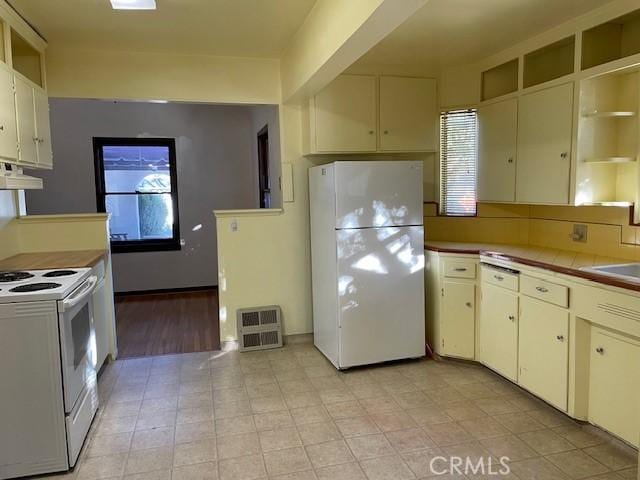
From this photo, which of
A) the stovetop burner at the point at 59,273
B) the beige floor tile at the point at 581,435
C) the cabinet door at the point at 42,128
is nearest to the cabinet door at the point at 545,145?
the beige floor tile at the point at 581,435

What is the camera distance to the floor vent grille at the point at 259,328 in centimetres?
400

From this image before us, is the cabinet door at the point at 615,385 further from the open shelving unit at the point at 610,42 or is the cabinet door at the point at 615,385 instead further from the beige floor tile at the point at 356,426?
the open shelving unit at the point at 610,42

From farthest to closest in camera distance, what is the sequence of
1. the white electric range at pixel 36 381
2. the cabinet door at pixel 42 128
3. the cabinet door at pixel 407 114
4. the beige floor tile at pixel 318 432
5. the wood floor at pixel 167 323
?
1. the wood floor at pixel 167 323
2. the cabinet door at pixel 407 114
3. the cabinet door at pixel 42 128
4. the beige floor tile at pixel 318 432
5. the white electric range at pixel 36 381

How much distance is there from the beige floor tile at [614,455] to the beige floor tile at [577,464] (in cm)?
4

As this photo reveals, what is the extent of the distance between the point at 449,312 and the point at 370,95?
182 centimetres

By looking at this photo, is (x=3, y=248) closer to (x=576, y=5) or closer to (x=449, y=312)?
(x=449, y=312)

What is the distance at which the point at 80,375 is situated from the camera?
253 centimetres

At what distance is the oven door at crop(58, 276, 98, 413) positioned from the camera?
7.50 ft

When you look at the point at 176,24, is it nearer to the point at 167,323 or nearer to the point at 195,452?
the point at 195,452

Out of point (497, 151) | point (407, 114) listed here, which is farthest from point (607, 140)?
point (407, 114)

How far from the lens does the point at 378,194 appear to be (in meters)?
3.42

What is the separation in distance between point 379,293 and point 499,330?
86 centimetres

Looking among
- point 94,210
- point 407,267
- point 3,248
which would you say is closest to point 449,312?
point 407,267

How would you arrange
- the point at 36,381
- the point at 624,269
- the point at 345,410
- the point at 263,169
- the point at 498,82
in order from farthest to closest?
1. the point at 263,169
2. the point at 498,82
3. the point at 345,410
4. the point at 624,269
5. the point at 36,381
